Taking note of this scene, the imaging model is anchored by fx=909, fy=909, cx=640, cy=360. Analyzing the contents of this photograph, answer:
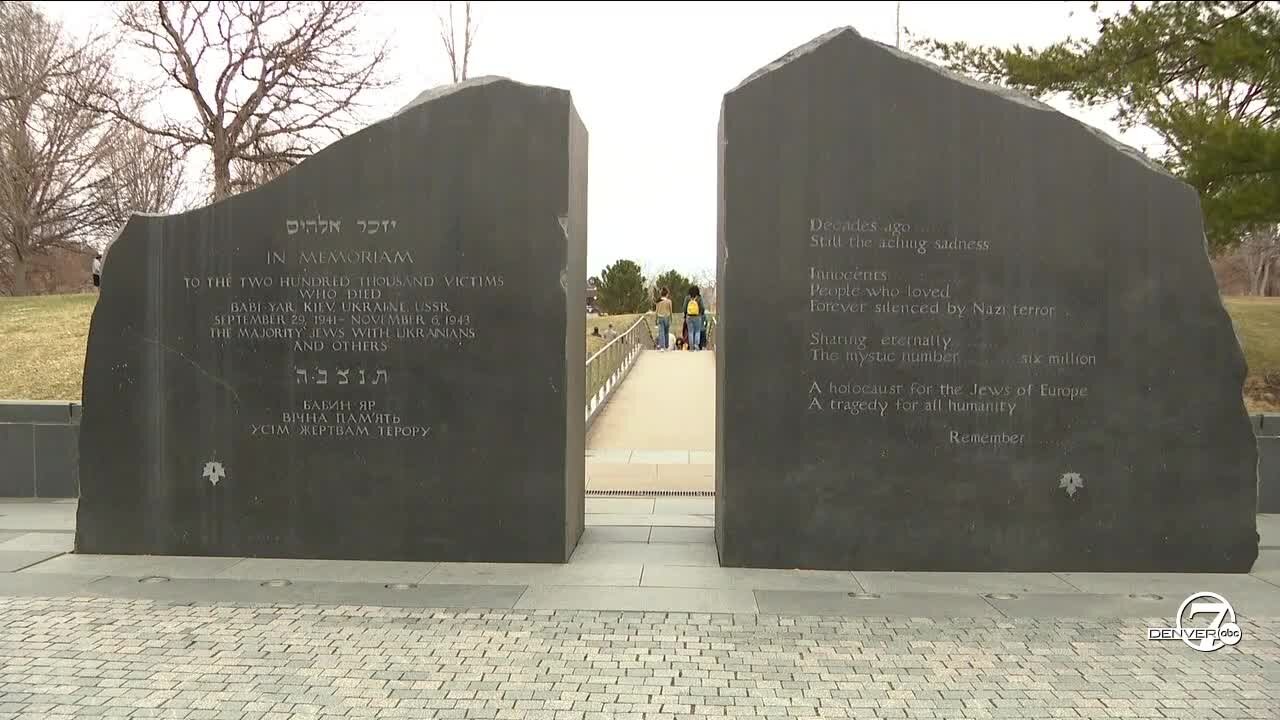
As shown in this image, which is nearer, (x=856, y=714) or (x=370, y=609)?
(x=856, y=714)

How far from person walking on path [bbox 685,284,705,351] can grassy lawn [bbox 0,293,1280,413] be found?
12555 mm

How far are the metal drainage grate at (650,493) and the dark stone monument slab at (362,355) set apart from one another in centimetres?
299

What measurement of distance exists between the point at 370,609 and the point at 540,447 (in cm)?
173

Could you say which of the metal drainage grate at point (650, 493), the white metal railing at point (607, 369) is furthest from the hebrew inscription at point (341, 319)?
the white metal railing at point (607, 369)

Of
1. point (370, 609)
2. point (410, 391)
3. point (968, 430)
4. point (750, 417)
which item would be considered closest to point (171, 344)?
point (410, 391)

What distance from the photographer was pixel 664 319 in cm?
3041

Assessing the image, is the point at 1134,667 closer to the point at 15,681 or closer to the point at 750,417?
the point at 750,417

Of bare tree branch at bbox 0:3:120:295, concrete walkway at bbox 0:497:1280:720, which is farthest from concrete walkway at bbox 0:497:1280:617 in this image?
bare tree branch at bbox 0:3:120:295

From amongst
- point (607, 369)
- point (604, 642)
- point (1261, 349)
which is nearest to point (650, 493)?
point (604, 642)

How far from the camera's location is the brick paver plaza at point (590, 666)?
4.06 metres

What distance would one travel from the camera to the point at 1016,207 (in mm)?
6613

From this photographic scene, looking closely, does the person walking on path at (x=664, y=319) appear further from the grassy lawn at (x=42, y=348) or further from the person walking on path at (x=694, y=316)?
the grassy lawn at (x=42, y=348)

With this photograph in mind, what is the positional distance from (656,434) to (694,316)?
12972 millimetres

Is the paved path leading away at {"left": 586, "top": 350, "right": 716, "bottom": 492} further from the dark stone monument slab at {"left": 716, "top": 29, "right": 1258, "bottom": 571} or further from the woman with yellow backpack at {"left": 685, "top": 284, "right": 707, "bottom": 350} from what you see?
the woman with yellow backpack at {"left": 685, "top": 284, "right": 707, "bottom": 350}
